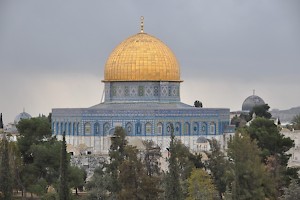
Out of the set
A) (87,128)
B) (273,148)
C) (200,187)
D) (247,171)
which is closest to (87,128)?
(87,128)

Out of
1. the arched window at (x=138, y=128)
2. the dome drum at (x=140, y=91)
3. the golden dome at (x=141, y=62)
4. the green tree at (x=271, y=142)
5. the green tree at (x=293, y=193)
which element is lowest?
the green tree at (x=293, y=193)

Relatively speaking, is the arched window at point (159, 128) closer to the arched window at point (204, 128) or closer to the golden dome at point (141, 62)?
the arched window at point (204, 128)

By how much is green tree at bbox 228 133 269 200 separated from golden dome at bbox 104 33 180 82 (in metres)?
20.6

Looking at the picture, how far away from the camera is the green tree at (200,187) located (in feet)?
142

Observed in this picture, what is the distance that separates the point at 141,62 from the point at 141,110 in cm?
377

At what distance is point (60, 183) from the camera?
41.7 m

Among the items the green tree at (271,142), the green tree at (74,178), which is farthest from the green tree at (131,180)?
the green tree at (271,142)

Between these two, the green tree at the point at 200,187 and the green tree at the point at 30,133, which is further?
the green tree at the point at 30,133

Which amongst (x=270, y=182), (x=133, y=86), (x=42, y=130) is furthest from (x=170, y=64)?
(x=270, y=182)

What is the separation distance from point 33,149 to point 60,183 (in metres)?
6.47

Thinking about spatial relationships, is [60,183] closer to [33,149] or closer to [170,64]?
[33,149]

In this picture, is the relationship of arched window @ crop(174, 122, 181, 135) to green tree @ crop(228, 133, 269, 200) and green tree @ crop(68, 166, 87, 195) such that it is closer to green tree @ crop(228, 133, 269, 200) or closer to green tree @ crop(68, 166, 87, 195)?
green tree @ crop(68, 166, 87, 195)

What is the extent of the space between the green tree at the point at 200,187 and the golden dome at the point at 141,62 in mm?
20632

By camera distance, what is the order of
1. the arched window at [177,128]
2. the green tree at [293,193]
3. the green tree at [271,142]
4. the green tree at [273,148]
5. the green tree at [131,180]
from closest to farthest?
the green tree at [131,180] → the green tree at [293,193] → the green tree at [273,148] → the green tree at [271,142] → the arched window at [177,128]
